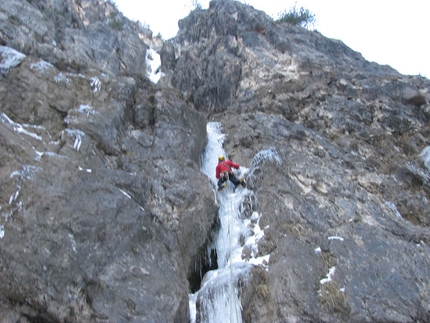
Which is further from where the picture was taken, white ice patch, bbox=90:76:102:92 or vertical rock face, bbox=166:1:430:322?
white ice patch, bbox=90:76:102:92

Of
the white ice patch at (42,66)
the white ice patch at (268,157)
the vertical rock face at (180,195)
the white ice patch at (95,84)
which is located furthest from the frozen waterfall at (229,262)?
the white ice patch at (42,66)

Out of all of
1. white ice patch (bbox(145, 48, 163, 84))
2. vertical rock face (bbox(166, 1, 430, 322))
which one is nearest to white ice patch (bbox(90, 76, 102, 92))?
vertical rock face (bbox(166, 1, 430, 322))

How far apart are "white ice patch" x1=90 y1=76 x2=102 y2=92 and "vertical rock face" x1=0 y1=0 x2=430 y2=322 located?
9cm

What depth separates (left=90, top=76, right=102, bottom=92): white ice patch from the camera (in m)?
10.2

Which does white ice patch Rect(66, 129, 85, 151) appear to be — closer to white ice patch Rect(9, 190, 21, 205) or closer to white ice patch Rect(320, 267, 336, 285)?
white ice patch Rect(9, 190, 21, 205)

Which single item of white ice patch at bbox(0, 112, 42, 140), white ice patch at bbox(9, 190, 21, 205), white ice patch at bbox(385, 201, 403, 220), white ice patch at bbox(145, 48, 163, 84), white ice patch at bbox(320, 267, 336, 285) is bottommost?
white ice patch at bbox(320, 267, 336, 285)

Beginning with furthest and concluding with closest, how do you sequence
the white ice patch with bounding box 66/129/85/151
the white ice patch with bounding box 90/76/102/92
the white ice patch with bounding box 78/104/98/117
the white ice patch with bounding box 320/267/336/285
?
the white ice patch with bounding box 90/76/102/92
the white ice patch with bounding box 78/104/98/117
the white ice patch with bounding box 66/129/85/151
the white ice patch with bounding box 320/267/336/285

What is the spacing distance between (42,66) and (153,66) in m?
16.6

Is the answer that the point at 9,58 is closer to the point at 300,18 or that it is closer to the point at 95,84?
the point at 95,84

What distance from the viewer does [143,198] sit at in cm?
788

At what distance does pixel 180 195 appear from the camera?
837 cm

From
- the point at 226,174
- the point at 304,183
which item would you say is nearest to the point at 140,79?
the point at 226,174

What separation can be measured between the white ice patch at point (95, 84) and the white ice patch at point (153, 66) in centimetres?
1295

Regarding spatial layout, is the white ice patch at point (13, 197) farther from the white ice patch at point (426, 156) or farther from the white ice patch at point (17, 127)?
the white ice patch at point (426, 156)
